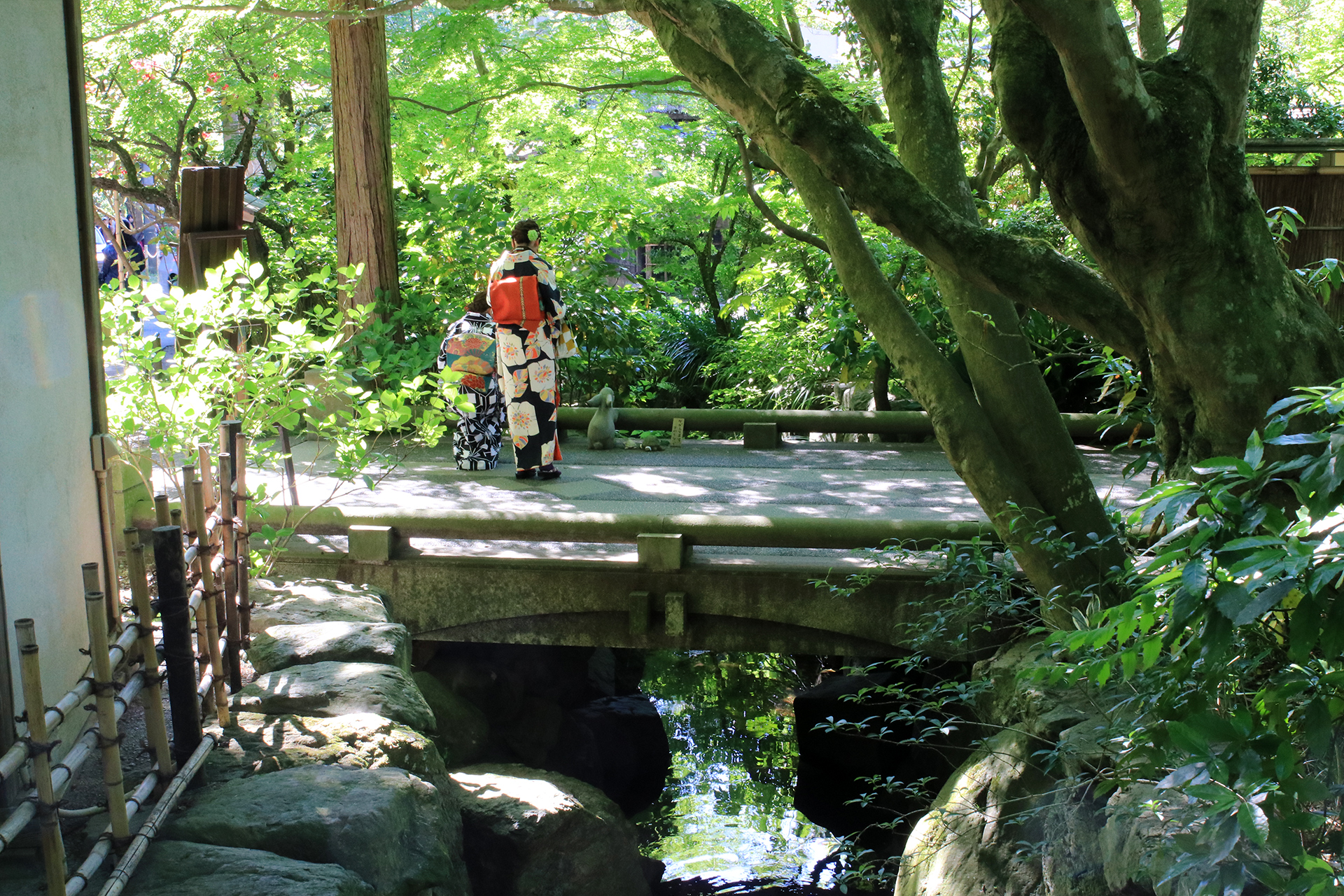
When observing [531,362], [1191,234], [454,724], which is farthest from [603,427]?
[1191,234]

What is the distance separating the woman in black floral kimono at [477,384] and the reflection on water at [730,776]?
7.50 feet

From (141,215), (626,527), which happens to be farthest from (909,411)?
(141,215)

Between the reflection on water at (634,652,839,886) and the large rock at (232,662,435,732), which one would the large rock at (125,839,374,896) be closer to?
the large rock at (232,662,435,732)

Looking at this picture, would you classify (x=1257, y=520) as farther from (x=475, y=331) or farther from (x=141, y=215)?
(x=141, y=215)

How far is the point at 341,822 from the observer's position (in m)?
3.06

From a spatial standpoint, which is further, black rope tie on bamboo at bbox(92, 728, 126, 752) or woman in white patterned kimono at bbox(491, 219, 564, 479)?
woman in white patterned kimono at bbox(491, 219, 564, 479)

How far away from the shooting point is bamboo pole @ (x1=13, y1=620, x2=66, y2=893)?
96.9 inches

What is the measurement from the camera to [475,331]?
7.95 m

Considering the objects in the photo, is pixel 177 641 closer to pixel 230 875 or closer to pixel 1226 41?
pixel 230 875

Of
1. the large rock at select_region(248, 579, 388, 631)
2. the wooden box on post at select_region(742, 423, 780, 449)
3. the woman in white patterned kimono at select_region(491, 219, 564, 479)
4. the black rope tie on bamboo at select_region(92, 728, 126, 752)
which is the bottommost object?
the large rock at select_region(248, 579, 388, 631)

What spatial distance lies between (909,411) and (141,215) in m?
15.4

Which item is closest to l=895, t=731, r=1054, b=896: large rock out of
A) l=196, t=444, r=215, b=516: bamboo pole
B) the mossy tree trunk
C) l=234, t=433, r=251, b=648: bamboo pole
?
the mossy tree trunk

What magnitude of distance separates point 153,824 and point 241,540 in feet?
4.98

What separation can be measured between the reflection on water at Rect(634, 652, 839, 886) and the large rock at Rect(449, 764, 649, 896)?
0.86 metres
